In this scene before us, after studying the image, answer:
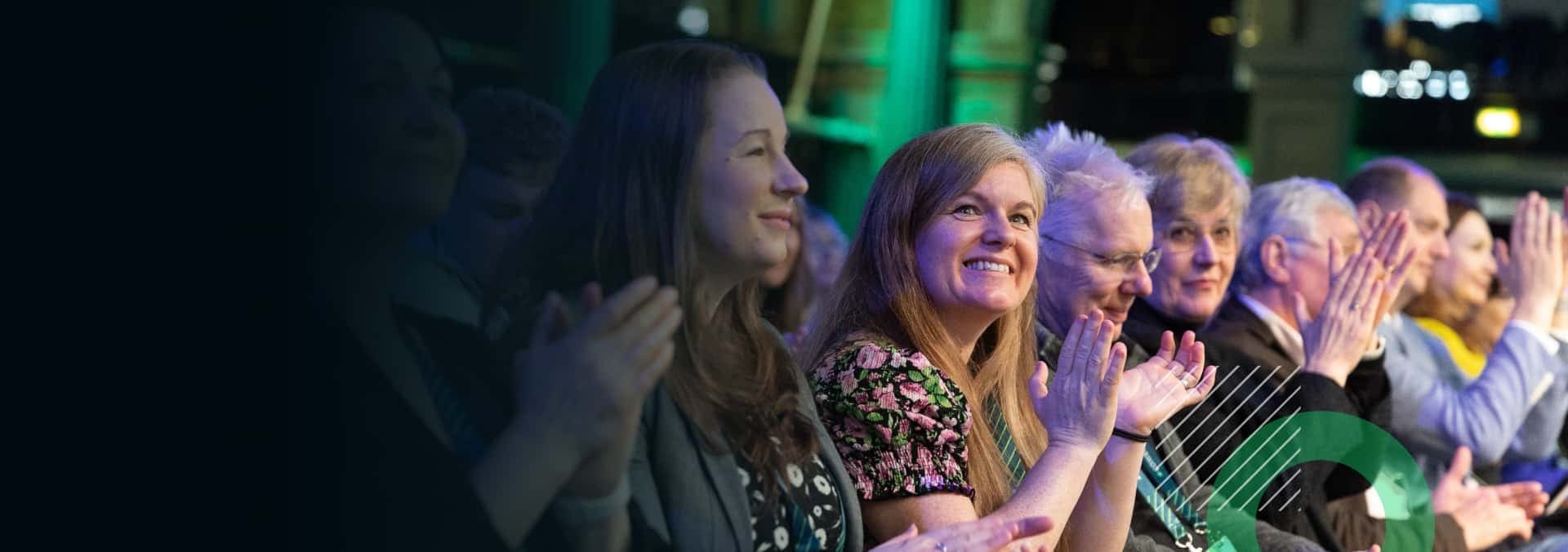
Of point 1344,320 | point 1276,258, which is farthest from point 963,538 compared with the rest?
point 1276,258

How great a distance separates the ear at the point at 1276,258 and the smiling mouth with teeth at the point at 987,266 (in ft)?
4.08

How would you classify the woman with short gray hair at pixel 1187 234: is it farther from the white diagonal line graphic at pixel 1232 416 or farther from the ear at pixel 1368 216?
the ear at pixel 1368 216

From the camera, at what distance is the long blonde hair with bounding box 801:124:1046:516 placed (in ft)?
7.00

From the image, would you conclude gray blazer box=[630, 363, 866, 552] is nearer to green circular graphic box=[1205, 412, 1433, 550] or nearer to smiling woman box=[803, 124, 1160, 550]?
smiling woman box=[803, 124, 1160, 550]

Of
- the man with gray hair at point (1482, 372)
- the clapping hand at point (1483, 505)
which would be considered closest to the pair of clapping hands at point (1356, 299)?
the man with gray hair at point (1482, 372)

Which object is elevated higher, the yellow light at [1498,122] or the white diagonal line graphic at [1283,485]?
the white diagonal line graphic at [1283,485]

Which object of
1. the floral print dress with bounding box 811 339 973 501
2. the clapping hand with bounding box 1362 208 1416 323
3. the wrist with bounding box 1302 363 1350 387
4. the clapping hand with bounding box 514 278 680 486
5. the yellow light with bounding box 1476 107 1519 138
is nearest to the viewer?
the clapping hand with bounding box 514 278 680 486

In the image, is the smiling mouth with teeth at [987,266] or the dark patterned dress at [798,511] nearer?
the dark patterned dress at [798,511]

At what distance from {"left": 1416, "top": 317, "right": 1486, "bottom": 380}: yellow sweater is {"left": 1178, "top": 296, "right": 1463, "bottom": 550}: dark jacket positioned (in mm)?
1298

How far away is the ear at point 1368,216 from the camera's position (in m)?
3.37

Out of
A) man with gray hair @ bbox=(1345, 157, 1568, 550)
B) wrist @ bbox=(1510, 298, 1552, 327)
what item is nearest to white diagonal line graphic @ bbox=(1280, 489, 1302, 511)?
man with gray hair @ bbox=(1345, 157, 1568, 550)

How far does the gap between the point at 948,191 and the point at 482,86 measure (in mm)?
847

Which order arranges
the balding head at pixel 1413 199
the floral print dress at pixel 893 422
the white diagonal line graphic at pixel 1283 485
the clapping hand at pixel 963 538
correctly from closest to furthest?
the clapping hand at pixel 963 538 → the floral print dress at pixel 893 422 → the white diagonal line graphic at pixel 1283 485 → the balding head at pixel 1413 199

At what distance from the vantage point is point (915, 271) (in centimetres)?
216
